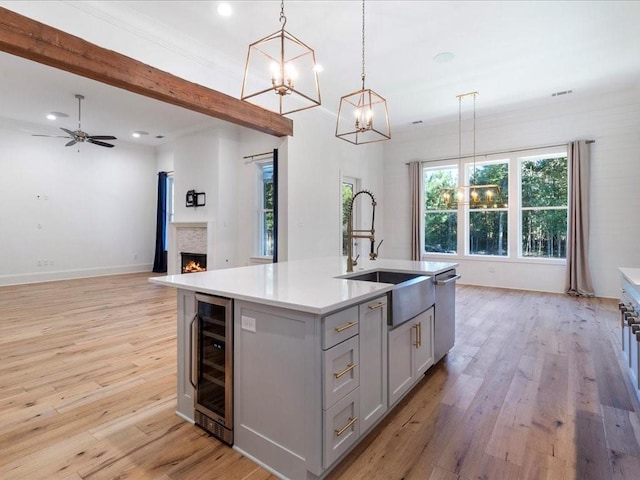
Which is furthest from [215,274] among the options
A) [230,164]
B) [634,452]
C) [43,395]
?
[230,164]

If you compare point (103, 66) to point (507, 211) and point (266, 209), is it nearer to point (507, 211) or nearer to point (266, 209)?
point (266, 209)

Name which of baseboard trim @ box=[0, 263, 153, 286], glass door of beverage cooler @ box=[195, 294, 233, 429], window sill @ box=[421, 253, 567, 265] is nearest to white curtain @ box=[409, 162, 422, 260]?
window sill @ box=[421, 253, 567, 265]

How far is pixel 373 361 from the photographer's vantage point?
193 centimetres

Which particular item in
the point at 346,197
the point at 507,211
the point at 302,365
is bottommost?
the point at 302,365

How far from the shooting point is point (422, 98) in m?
5.85

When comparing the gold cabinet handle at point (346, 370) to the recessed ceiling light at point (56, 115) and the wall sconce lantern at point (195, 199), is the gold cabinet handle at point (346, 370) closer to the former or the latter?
the wall sconce lantern at point (195, 199)

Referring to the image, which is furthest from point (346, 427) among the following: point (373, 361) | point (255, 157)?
point (255, 157)

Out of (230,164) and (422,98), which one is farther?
(230,164)

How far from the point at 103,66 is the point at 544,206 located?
23.4 ft

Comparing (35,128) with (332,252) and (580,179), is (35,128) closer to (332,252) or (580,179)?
(332,252)

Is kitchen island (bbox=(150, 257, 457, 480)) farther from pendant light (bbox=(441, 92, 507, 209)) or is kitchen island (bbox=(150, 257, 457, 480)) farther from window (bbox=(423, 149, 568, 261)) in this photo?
window (bbox=(423, 149, 568, 261))

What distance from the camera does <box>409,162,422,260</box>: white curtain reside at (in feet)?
24.9

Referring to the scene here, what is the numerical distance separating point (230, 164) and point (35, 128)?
4.37m

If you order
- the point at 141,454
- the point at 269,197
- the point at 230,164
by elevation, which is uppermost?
the point at 230,164
